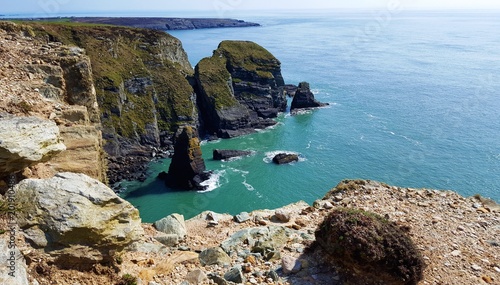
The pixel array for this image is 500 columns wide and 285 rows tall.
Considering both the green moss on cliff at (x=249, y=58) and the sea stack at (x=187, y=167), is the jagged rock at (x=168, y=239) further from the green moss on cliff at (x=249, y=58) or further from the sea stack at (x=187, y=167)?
the green moss on cliff at (x=249, y=58)

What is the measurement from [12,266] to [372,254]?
1007 centimetres

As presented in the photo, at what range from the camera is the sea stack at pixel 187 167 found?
5875 centimetres

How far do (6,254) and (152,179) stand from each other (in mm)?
54405

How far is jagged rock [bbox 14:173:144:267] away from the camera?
996 centimetres

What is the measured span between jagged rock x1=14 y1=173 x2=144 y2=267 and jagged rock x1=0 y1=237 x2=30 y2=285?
2.01 ft

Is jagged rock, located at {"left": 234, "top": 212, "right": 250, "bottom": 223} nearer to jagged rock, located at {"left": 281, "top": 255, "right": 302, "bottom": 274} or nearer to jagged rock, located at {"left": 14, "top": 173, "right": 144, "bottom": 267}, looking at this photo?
jagged rock, located at {"left": 281, "top": 255, "right": 302, "bottom": 274}

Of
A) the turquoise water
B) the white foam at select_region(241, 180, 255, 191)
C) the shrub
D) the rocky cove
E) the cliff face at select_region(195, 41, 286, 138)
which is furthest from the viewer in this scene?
the cliff face at select_region(195, 41, 286, 138)

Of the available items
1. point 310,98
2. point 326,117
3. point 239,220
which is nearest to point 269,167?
point 326,117

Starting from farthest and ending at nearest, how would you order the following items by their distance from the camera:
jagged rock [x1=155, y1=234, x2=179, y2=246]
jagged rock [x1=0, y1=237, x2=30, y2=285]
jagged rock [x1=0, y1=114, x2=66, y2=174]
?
jagged rock [x1=155, y1=234, x2=179, y2=246]
jagged rock [x1=0, y1=114, x2=66, y2=174]
jagged rock [x1=0, y1=237, x2=30, y2=285]

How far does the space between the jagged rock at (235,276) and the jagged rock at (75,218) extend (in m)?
3.41

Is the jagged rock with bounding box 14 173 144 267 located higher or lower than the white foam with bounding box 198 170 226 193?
higher

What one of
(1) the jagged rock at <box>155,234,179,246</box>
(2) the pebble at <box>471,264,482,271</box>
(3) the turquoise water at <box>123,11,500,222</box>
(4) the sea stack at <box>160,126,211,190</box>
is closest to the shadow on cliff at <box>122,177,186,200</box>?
(3) the turquoise water at <box>123,11,500,222</box>

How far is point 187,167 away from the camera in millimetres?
→ 59094

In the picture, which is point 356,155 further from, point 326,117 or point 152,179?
point 152,179
